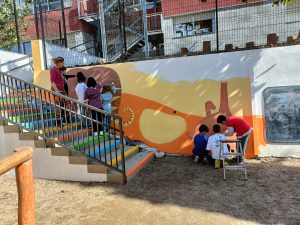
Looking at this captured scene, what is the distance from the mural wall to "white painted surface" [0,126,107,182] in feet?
7.42

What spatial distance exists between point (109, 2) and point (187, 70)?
27.2ft

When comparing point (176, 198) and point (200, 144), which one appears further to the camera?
point (200, 144)

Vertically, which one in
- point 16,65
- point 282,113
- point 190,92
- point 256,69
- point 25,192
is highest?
point 16,65

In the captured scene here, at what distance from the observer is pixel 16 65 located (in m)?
10.4

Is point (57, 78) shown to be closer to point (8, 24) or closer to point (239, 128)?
point (239, 128)

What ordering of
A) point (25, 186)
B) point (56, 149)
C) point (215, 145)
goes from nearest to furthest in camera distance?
point (25, 186) < point (56, 149) < point (215, 145)

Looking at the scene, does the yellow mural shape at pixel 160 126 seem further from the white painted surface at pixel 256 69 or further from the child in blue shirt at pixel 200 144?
the white painted surface at pixel 256 69

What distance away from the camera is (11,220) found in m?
4.79

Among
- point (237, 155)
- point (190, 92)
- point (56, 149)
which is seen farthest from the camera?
point (190, 92)

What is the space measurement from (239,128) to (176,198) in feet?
7.58

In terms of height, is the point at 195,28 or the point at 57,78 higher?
the point at 195,28

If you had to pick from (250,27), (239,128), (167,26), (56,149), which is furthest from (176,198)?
(167,26)

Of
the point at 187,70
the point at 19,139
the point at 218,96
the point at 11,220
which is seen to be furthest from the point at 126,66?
the point at 11,220

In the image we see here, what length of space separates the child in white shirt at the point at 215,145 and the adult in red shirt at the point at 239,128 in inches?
7.7
